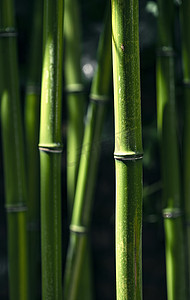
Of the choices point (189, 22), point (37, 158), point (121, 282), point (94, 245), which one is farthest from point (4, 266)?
point (189, 22)

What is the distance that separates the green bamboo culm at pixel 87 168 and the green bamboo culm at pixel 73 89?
7cm

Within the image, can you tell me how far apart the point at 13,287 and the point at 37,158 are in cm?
28

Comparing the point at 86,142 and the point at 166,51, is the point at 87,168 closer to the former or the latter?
the point at 86,142

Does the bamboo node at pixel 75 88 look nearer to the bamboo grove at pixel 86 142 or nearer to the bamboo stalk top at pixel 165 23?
the bamboo grove at pixel 86 142

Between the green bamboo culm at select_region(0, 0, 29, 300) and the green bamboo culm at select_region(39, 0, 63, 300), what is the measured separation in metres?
0.11

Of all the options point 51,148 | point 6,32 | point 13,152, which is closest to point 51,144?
point 51,148

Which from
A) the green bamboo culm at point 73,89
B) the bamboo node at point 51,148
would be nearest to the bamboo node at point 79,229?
the green bamboo culm at point 73,89

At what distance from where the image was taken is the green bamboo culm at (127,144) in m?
0.56

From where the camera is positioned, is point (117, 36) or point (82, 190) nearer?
point (117, 36)

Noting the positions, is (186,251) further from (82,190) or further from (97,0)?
(97,0)

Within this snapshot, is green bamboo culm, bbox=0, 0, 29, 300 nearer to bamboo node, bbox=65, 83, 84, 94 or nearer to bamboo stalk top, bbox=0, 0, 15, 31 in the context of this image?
bamboo stalk top, bbox=0, 0, 15, 31

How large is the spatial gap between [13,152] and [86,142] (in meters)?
0.13

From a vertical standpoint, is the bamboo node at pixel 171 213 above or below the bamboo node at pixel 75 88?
below

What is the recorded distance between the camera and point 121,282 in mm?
600
